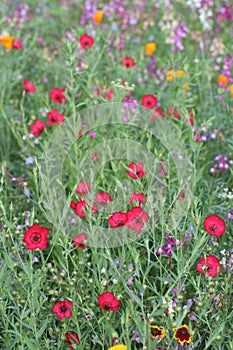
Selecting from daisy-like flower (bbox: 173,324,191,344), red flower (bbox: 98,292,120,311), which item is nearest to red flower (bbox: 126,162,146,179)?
red flower (bbox: 98,292,120,311)

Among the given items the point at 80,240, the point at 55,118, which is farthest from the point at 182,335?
the point at 55,118

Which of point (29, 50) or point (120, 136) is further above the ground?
point (29, 50)

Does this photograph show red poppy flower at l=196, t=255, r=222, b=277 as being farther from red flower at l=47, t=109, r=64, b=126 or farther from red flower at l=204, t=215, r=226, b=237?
red flower at l=47, t=109, r=64, b=126

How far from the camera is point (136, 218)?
84.4 inches

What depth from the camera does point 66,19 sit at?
4.98m

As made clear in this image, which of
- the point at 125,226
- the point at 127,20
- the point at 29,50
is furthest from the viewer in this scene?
the point at 127,20

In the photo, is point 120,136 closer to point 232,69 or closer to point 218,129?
point 218,129

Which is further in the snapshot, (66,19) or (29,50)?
(66,19)

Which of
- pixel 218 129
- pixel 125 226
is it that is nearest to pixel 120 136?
pixel 218 129

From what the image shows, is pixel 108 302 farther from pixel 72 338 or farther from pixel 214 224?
pixel 214 224

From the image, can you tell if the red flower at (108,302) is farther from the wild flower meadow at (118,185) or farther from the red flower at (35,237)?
the red flower at (35,237)

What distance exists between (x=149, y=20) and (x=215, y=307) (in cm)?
323

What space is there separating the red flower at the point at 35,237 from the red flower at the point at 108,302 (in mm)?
296

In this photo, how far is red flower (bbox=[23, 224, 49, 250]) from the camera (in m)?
2.14
